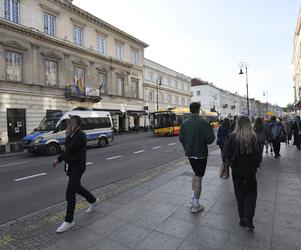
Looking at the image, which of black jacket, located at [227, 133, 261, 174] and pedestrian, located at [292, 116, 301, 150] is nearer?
black jacket, located at [227, 133, 261, 174]

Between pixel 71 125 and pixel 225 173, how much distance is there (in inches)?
110

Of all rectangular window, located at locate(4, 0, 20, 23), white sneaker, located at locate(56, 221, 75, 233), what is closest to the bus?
rectangular window, located at locate(4, 0, 20, 23)

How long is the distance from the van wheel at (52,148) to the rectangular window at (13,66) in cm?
1127

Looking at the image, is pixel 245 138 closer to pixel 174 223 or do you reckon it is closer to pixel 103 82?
pixel 174 223

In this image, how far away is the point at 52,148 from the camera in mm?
13281

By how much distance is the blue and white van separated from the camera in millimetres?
12969

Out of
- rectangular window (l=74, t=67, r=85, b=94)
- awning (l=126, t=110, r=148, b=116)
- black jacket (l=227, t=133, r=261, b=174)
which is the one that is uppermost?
rectangular window (l=74, t=67, r=85, b=94)

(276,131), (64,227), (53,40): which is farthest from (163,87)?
(64,227)

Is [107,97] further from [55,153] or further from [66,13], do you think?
[55,153]

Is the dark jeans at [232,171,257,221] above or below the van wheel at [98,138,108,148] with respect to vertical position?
above

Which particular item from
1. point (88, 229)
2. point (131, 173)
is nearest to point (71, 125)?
point (88, 229)

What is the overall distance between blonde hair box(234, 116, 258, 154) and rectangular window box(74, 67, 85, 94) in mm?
24590

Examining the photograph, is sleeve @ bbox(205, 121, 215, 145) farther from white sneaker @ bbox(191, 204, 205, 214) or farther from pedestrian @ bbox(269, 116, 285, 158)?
pedestrian @ bbox(269, 116, 285, 158)

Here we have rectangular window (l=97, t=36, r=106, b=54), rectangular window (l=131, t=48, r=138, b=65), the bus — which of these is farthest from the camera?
rectangular window (l=131, t=48, r=138, b=65)
